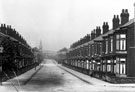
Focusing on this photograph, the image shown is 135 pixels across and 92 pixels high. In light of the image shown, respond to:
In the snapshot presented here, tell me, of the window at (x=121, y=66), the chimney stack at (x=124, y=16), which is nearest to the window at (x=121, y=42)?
the window at (x=121, y=66)

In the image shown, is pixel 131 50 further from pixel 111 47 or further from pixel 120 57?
pixel 111 47

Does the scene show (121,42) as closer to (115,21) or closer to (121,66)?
(121,66)

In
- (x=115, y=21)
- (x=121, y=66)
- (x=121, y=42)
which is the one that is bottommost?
(x=121, y=66)

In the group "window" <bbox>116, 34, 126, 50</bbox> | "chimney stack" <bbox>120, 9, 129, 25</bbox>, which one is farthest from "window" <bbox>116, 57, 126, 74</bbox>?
"chimney stack" <bbox>120, 9, 129, 25</bbox>

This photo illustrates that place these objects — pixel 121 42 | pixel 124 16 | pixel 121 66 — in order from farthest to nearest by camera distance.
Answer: pixel 124 16 → pixel 121 42 → pixel 121 66

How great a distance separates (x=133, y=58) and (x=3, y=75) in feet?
59.8

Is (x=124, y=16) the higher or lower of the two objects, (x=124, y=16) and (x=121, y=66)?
the higher

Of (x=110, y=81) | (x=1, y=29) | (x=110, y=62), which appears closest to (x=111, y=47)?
(x=110, y=62)

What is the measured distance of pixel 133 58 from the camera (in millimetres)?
38625

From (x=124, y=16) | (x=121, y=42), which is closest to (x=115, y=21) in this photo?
(x=124, y=16)

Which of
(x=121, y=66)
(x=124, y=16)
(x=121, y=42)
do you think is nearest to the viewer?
(x=121, y=66)

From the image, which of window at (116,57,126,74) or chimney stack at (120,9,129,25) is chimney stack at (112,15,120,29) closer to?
chimney stack at (120,9,129,25)

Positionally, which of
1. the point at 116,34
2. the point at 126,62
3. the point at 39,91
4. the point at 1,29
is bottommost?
the point at 39,91

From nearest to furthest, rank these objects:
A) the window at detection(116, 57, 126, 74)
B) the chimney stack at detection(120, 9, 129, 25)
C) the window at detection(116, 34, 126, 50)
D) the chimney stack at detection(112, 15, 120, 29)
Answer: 1. the window at detection(116, 57, 126, 74)
2. the window at detection(116, 34, 126, 50)
3. the chimney stack at detection(120, 9, 129, 25)
4. the chimney stack at detection(112, 15, 120, 29)
